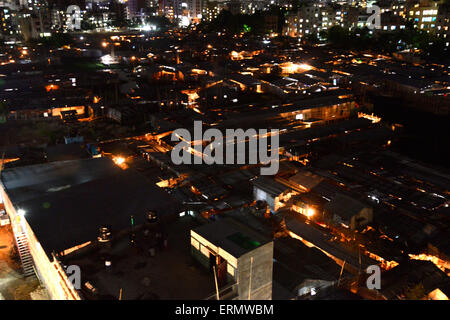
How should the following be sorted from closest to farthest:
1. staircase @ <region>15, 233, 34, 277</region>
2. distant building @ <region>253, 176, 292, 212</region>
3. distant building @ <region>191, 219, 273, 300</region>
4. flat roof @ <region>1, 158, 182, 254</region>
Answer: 1. distant building @ <region>191, 219, 273, 300</region>
2. flat roof @ <region>1, 158, 182, 254</region>
3. staircase @ <region>15, 233, 34, 277</region>
4. distant building @ <region>253, 176, 292, 212</region>

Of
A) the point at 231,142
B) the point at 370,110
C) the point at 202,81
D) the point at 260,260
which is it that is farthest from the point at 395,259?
the point at 202,81

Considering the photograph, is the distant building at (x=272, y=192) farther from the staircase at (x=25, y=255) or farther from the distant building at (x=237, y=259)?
the staircase at (x=25, y=255)

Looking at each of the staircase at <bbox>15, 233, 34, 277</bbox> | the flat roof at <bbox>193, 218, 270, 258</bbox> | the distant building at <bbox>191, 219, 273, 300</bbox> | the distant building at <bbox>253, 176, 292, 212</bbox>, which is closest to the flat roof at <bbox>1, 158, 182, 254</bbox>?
the staircase at <bbox>15, 233, 34, 277</bbox>

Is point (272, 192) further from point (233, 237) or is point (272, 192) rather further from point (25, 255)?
point (25, 255)

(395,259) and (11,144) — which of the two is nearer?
(395,259)

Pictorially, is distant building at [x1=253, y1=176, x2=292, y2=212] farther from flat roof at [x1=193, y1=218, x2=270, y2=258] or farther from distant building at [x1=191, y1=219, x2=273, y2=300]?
distant building at [x1=191, y1=219, x2=273, y2=300]

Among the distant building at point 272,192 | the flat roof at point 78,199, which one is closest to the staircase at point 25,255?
the flat roof at point 78,199

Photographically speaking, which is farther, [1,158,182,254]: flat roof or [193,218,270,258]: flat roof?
[1,158,182,254]: flat roof

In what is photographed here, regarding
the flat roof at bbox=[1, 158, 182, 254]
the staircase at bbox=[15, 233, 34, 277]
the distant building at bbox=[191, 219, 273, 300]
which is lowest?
the staircase at bbox=[15, 233, 34, 277]

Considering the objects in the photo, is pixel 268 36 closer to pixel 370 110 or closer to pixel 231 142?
pixel 370 110
